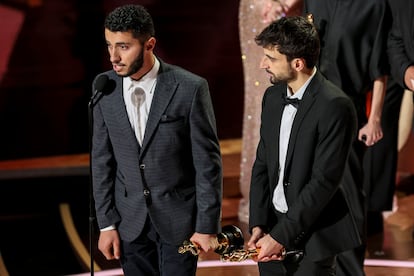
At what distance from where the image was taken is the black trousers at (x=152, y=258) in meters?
3.52

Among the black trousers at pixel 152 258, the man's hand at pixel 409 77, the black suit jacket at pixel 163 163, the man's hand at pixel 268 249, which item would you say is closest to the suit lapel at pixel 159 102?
the black suit jacket at pixel 163 163

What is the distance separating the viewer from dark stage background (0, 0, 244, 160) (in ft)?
23.8

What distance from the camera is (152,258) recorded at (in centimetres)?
358

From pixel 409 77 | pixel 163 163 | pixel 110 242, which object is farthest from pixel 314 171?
pixel 409 77

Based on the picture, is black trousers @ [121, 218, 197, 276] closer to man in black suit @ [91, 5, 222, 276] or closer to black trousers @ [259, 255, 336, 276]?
man in black suit @ [91, 5, 222, 276]

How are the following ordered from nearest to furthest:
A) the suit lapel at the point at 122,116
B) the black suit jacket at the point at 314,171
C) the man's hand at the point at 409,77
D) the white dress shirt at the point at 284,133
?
the black suit jacket at the point at 314,171
the white dress shirt at the point at 284,133
the suit lapel at the point at 122,116
the man's hand at the point at 409,77

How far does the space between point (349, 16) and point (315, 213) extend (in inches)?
56.3

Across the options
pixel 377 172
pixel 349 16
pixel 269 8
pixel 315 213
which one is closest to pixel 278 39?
pixel 315 213

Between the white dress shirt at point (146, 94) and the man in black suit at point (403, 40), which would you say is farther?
the man in black suit at point (403, 40)

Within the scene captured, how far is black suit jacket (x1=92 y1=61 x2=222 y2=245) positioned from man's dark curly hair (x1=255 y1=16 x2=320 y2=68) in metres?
0.34

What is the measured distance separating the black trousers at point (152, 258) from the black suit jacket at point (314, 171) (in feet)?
1.06

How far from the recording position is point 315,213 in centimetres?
326

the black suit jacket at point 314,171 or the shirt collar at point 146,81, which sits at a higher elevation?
the shirt collar at point 146,81

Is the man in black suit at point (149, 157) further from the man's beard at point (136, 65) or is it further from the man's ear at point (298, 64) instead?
the man's ear at point (298, 64)
